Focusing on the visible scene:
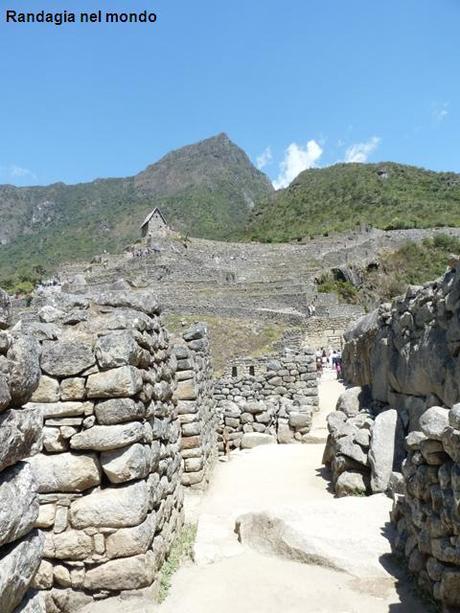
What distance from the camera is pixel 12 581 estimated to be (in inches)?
81.8

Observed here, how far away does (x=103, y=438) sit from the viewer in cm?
410

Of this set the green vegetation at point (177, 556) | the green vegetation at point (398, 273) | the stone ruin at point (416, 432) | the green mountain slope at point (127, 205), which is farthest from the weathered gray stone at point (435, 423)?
the green mountain slope at point (127, 205)

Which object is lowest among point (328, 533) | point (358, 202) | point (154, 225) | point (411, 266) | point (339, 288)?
point (328, 533)

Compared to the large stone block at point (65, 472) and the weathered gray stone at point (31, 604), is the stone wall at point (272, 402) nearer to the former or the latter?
the large stone block at point (65, 472)

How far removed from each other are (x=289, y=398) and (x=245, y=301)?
22.9 metres

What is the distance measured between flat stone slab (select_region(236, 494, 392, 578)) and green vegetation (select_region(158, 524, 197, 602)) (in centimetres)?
54

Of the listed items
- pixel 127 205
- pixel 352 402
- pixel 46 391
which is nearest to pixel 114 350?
pixel 46 391

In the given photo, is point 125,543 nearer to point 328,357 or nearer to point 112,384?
point 112,384

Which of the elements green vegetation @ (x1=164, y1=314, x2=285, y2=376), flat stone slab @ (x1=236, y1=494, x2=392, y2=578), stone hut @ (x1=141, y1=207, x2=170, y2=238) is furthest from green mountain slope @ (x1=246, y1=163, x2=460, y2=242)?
flat stone slab @ (x1=236, y1=494, x2=392, y2=578)

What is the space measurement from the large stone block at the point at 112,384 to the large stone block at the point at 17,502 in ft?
5.98

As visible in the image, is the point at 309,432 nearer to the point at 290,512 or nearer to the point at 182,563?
the point at 290,512

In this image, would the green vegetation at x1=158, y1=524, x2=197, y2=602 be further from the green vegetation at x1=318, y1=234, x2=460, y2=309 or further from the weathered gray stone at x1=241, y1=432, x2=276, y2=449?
the green vegetation at x1=318, y1=234, x2=460, y2=309

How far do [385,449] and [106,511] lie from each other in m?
3.80

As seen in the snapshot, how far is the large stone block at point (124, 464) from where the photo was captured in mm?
4094
